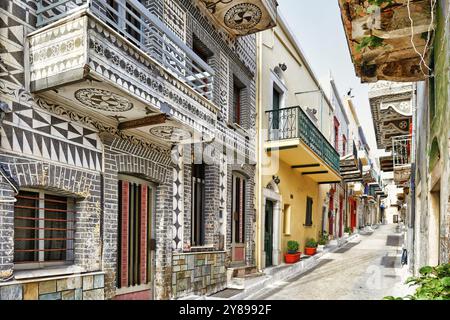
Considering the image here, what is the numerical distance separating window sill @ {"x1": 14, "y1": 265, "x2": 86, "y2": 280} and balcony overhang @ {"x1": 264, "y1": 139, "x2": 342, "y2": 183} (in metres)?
7.48

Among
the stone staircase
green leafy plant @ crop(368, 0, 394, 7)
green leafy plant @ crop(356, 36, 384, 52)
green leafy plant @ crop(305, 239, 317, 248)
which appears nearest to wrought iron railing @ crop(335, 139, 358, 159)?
green leafy plant @ crop(305, 239, 317, 248)

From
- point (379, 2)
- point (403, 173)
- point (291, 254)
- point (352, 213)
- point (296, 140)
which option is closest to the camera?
point (379, 2)

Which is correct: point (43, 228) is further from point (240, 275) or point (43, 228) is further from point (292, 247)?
point (292, 247)

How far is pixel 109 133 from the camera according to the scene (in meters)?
5.68

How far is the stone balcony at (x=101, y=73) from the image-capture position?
13.8 feet

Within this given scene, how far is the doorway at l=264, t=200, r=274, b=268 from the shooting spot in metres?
12.0

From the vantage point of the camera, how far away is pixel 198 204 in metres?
8.55

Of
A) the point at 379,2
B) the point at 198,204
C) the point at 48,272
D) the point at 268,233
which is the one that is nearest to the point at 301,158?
the point at 268,233

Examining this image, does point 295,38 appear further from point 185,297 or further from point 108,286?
point 108,286

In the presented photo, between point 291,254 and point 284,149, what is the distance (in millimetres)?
3840

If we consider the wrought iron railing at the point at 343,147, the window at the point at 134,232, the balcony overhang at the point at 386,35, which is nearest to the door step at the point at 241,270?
the window at the point at 134,232
